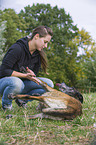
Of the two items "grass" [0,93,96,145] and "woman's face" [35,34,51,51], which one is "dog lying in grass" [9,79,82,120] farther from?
"woman's face" [35,34,51,51]

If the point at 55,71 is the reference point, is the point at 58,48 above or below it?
above

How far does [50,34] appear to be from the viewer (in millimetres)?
3713

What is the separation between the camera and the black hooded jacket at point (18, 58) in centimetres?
344

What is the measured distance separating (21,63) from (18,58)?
142 millimetres

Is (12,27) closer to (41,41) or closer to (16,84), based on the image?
(41,41)

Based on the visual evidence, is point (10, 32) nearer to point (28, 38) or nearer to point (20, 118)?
point (28, 38)

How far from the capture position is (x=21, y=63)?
3664 millimetres

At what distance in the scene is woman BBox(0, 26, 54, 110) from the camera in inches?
135

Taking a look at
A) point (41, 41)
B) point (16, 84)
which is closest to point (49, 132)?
point (16, 84)

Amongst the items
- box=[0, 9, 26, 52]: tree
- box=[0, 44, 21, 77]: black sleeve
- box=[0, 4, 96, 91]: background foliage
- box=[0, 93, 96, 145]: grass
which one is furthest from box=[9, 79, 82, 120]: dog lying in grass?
box=[0, 4, 96, 91]: background foliage

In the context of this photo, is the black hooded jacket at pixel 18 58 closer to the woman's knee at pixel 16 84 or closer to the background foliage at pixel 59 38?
the woman's knee at pixel 16 84

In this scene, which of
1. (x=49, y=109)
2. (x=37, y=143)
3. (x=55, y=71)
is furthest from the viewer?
(x=55, y=71)

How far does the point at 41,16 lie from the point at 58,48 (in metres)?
4.58

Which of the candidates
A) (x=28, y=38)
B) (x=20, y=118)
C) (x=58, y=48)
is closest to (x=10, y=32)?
(x=58, y=48)
